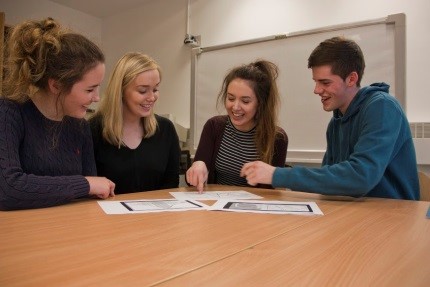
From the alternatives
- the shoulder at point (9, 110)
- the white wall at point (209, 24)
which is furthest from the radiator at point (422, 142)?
the shoulder at point (9, 110)

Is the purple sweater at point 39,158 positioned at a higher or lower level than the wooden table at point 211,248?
higher

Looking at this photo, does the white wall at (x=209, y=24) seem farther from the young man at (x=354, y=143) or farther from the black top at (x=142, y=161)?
the black top at (x=142, y=161)

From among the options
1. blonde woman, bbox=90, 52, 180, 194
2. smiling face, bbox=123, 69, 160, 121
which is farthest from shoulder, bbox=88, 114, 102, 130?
smiling face, bbox=123, 69, 160, 121

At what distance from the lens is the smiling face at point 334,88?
152 centimetres

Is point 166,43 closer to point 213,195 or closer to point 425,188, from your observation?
point 213,195

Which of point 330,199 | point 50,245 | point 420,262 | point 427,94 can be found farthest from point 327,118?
point 50,245

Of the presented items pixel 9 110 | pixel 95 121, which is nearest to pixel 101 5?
pixel 95 121

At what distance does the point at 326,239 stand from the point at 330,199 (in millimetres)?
565

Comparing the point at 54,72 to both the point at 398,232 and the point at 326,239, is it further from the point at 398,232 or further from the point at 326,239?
the point at 398,232

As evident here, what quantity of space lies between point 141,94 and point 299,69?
1644 mm

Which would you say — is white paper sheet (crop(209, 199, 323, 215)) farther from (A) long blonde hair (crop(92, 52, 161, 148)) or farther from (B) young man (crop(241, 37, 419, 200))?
(A) long blonde hair (crop(92, 52, 161, 148))

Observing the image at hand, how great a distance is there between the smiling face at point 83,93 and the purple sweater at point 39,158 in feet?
0.21

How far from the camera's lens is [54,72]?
1202 millimetres

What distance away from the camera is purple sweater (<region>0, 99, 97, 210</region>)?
1.02 metres
